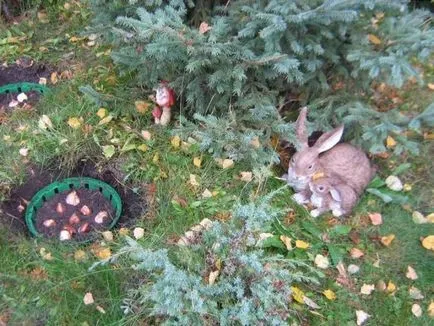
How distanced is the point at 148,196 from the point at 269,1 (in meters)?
1.39

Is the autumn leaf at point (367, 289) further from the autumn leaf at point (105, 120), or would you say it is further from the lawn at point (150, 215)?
the autumn leaf at point (105, 120)

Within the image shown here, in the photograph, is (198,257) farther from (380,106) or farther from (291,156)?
(380,106)

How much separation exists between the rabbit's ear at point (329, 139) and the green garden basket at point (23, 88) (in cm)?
216

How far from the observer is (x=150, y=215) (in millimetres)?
2943

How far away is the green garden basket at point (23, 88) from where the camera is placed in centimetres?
373

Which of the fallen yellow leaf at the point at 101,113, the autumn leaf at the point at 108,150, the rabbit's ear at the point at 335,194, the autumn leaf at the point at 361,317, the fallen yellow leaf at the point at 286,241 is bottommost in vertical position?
the autumn leaf at the point at 361,317

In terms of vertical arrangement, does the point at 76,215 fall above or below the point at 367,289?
above

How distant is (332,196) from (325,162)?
0.71 ft

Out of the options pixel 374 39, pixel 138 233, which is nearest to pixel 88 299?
pixel 138 233

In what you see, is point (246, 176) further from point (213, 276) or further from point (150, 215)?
point (213, 276)

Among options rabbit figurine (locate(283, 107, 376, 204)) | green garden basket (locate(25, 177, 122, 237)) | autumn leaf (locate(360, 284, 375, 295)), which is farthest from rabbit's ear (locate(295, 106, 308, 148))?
green garden basket (locate(25, 177, 122, 237))

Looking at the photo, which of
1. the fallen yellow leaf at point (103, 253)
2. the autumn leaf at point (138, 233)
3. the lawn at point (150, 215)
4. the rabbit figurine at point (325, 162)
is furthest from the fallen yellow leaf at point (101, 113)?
the rabbit figurine at point (325, 162)

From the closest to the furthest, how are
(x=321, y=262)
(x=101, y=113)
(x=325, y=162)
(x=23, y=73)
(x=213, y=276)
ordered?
(x=213, y=276) < (x=321, y=262) < (x=325, y=162) < (x=101, y=113) < (x=23, y=73)

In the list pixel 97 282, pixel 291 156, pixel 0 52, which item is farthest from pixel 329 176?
pixel 0 52
